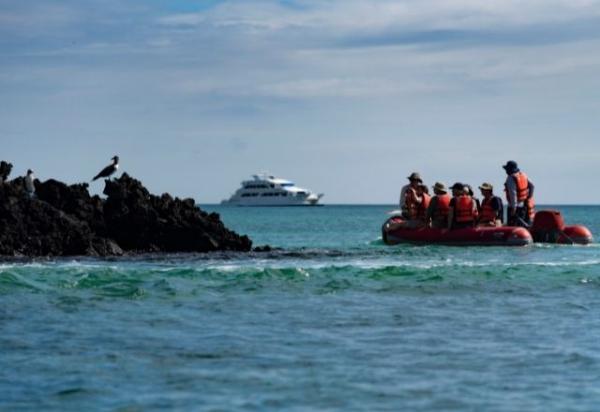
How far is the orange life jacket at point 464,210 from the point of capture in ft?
102

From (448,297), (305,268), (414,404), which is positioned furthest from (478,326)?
(305,268)

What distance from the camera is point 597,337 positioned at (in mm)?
13938

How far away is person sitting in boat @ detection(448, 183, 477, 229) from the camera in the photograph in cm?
3092

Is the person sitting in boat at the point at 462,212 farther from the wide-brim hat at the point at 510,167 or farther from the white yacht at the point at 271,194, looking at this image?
the white yacht at the point at 271,194

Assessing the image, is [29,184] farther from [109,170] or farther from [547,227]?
[547,227]

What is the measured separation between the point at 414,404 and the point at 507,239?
21022 mm

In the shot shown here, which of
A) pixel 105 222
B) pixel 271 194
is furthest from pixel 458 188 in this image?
pixel 271 194

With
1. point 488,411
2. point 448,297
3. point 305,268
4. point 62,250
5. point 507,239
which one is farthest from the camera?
point 507,239

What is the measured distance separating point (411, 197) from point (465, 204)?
6.04ft

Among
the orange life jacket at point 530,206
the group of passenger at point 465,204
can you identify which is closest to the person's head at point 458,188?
the group of passenger at point 465,204

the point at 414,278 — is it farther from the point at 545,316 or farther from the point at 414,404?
the point at 414,404

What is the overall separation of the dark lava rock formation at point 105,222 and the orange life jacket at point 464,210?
213 inches

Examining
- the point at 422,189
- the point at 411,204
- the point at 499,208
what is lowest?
the point at 499,208

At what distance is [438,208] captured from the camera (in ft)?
105
